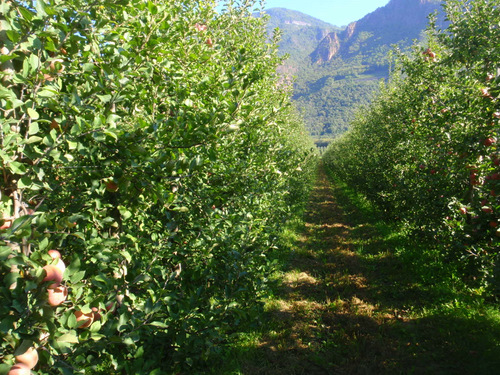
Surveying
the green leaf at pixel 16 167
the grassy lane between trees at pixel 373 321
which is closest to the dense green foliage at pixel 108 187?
the green leaf at pixel 16 167

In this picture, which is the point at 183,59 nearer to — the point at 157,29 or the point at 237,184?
the point at 157,29

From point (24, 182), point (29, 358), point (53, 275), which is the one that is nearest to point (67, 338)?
point (29, 358)

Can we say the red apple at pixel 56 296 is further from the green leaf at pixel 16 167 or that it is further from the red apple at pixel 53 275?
the green leaf at pixel 16 167

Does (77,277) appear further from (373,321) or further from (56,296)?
(373,321)

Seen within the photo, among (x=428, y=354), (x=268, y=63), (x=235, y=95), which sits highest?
(x=268, y=63)

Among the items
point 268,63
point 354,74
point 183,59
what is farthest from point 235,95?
point 354,74

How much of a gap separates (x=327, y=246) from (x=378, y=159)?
378 cm

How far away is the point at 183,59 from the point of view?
2.71 m

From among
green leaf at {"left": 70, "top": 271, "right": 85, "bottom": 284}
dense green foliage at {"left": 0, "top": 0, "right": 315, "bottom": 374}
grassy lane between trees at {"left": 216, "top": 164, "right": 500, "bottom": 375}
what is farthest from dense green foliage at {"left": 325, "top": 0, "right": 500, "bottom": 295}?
green leaf at {"left": 70, "top": 271, "right": 85, "bottom": 284}

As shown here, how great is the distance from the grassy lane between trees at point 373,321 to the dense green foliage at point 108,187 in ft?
4.59

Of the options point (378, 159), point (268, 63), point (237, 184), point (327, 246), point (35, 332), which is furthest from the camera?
point (378, 159)

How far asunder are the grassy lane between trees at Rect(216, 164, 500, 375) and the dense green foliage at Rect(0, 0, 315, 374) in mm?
1398

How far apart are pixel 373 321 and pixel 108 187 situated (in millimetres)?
4320

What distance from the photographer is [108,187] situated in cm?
167
